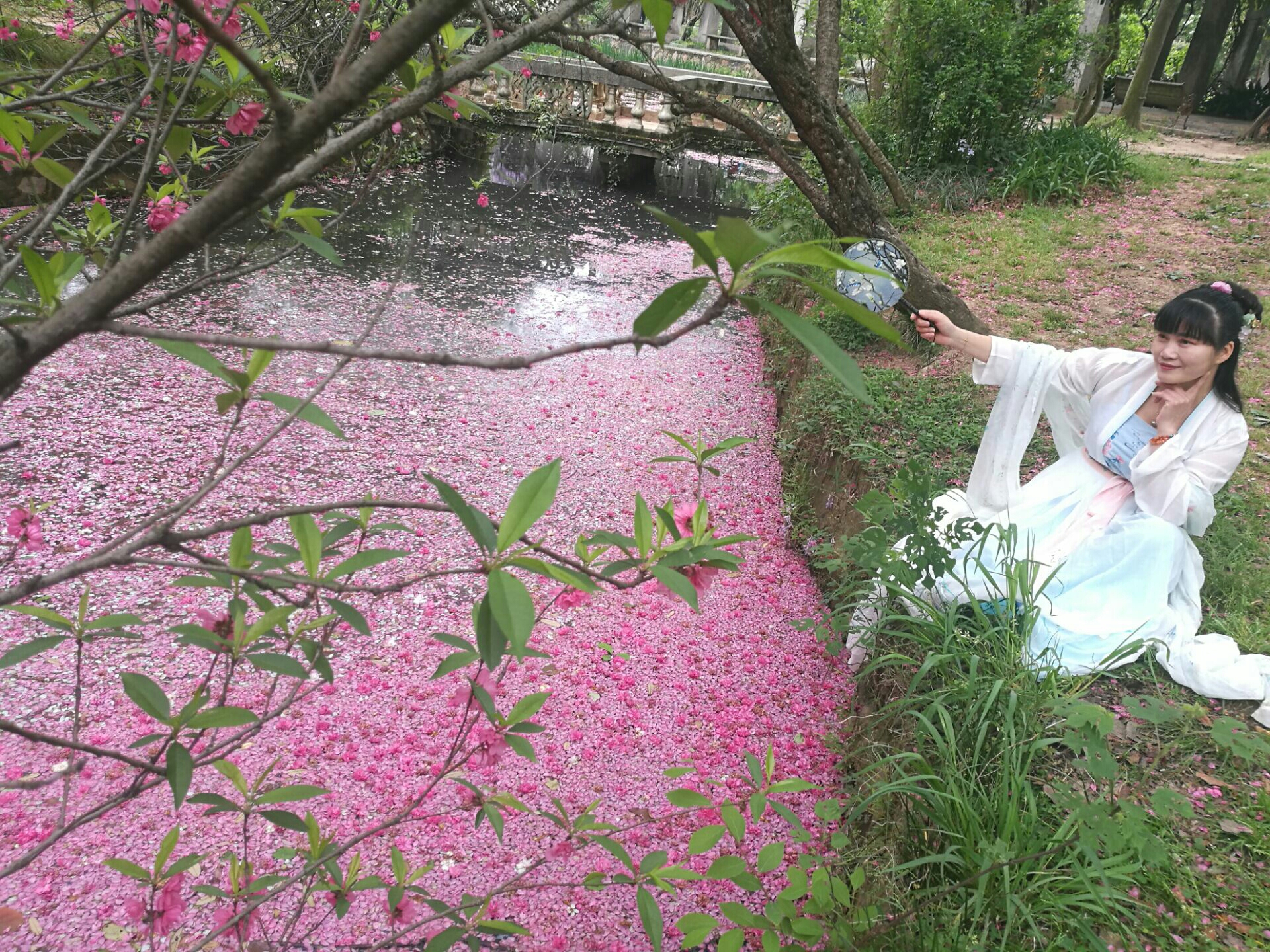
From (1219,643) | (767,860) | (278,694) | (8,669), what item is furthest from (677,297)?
(8,669)

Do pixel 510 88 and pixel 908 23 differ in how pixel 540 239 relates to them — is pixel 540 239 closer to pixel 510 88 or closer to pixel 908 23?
pixel 908 23

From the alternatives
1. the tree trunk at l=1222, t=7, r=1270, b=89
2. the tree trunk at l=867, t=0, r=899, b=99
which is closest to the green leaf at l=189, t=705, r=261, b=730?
the tree trunk at l=867, t=0, r=899, b=99

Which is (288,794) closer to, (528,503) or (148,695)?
(148,695)

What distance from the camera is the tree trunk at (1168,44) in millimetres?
9020

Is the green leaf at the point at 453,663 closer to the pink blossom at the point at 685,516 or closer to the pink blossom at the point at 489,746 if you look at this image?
the pink blossom at the point at 489,746

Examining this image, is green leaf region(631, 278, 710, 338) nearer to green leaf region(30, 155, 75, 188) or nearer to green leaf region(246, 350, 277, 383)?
green leaf region(246, 350, 277, 383)

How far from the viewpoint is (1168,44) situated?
10516mm

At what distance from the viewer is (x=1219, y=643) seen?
185 cm

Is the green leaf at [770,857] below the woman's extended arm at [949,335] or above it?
below

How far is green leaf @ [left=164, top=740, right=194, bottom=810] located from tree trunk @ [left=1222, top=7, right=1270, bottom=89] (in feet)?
54.8

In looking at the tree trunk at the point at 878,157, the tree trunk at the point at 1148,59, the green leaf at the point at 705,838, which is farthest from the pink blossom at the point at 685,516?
the tree trunk at the point at 1148,59

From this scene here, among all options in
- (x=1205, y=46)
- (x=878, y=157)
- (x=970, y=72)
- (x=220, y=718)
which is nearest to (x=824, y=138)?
(x=878, y=157)

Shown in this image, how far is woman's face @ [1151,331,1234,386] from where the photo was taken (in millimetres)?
1896

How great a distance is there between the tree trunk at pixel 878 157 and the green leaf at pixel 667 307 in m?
4.08
